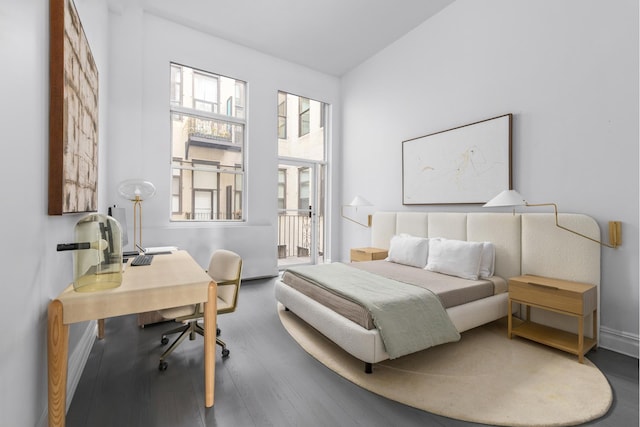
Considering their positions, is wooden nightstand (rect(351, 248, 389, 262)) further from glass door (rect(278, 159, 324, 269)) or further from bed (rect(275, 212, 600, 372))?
glass door (rect(278, 159, 324, 269))

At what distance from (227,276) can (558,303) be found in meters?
2.65

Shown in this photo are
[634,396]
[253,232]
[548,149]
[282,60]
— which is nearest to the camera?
[634,396]

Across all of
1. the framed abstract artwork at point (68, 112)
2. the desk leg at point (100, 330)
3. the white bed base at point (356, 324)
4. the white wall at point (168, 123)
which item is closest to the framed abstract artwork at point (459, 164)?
the white bed base at point (356, 324)

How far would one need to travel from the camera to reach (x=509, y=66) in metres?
3.11

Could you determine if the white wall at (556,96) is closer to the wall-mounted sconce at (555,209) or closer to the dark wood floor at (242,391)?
the wall-mounted sconce at (555,209)

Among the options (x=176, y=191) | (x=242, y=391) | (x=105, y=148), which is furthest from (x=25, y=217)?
(x=176, y=191)

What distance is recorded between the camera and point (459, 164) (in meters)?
3.54

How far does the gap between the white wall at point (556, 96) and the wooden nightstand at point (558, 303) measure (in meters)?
0.31

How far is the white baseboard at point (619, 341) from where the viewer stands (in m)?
2.31

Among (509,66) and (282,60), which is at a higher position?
(282,60)

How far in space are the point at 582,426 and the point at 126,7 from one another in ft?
19.4

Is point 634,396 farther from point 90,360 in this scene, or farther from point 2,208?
point 90,360

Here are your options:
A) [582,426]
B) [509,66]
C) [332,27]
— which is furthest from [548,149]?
[332,27]

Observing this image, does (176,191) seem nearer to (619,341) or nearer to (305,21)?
(305,21)
